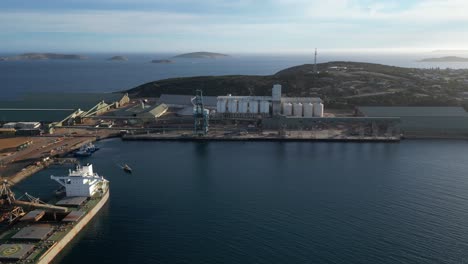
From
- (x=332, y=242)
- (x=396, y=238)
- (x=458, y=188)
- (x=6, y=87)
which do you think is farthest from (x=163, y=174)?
(x=6, y=87)

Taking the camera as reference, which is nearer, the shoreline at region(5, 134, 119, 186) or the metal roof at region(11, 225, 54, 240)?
the metal roof at region(11, 225, 54, 240)

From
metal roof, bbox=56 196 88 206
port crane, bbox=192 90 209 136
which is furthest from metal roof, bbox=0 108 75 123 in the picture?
metal roof, bbox=56 196 88 206

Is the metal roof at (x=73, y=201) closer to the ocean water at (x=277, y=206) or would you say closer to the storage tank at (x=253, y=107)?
the ocean water at (x=277, y=206)

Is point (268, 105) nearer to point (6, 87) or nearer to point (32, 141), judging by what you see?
point (32, 141)

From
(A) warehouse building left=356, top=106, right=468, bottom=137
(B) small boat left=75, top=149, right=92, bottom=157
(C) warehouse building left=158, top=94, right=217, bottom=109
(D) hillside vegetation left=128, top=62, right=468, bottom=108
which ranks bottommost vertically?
(B) small boat left=75, top=149, right=92, bottom=157

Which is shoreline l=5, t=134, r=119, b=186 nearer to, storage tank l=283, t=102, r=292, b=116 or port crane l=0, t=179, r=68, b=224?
port crane l=0, t=179, r=68, b=224

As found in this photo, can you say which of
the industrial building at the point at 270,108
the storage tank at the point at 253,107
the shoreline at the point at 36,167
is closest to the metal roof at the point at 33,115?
the shoreline at the point at 36,167
